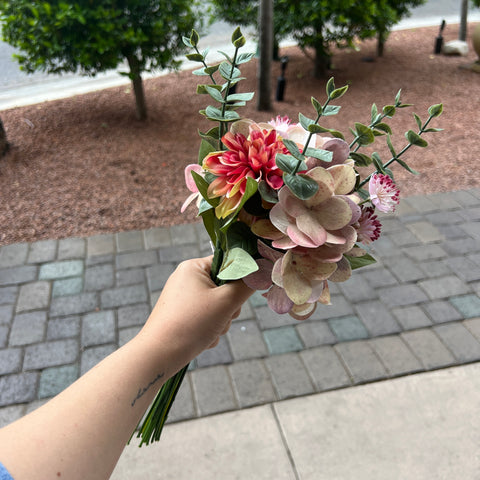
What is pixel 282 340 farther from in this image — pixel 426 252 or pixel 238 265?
pixel 238 265

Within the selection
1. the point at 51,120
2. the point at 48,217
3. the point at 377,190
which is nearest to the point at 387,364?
the point at 377,190

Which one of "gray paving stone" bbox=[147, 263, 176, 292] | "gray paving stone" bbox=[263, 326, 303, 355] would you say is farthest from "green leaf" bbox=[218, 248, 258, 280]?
"gray paving stone" bbox=[147, 263, 176, 292]

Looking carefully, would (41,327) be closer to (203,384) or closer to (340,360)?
(203,384)

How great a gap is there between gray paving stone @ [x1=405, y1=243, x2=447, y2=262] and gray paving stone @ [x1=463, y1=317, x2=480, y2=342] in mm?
645

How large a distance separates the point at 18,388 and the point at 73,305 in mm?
673

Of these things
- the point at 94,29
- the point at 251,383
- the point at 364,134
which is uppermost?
the point at 364,134

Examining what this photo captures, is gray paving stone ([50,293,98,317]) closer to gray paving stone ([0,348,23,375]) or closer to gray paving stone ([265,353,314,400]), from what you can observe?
gray paving stone ([0,348,23,375])

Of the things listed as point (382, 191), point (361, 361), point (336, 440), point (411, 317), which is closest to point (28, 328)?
point (336, 440)

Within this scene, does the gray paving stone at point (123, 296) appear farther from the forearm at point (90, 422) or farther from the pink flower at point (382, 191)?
the pink flower at point (382, 191)

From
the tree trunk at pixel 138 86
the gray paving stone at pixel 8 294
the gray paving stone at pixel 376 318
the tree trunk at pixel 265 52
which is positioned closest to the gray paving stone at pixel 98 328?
the gray paving stone at pixel 8 294

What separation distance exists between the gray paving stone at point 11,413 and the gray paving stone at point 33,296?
0.77 meters

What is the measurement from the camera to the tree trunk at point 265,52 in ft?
17.1

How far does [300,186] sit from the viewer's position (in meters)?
0.92

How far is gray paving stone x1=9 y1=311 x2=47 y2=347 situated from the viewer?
2863 mm
